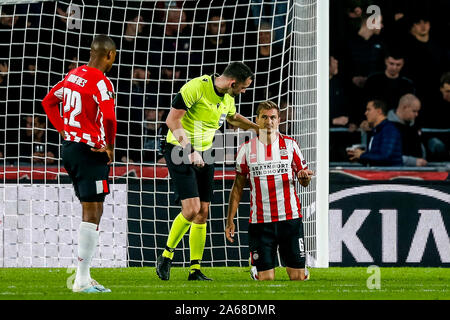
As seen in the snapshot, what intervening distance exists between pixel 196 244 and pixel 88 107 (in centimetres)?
173

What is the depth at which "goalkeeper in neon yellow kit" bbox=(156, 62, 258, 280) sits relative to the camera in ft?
21.8

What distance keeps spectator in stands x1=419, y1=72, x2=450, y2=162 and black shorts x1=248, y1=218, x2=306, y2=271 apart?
3.51 m

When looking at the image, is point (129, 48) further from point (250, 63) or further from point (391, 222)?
point (391, 222)

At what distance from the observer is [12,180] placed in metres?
8.70

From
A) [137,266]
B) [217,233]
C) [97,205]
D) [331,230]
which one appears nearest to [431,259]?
[331,230]

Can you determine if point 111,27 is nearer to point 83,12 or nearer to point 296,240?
point 83,12

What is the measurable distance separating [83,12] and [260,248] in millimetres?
3917

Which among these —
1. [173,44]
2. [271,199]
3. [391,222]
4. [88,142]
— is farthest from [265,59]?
[88,142]

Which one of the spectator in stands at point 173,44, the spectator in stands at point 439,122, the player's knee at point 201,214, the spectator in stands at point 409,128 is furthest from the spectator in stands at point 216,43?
the player's knee at point 201,214

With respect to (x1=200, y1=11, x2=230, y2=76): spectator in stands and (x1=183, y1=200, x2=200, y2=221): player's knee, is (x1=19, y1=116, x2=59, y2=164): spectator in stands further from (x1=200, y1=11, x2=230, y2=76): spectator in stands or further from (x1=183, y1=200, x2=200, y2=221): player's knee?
(x1=183, y1=200, x2=200, y2=221): player's knee

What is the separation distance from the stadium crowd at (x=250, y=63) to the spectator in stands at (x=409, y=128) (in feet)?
0.04

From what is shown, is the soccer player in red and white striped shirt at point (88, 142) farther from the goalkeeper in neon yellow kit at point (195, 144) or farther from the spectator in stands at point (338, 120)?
the spectator in stands at point (338, 120)

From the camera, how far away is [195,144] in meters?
6.86

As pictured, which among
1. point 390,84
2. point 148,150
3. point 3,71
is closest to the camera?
point 148,150
